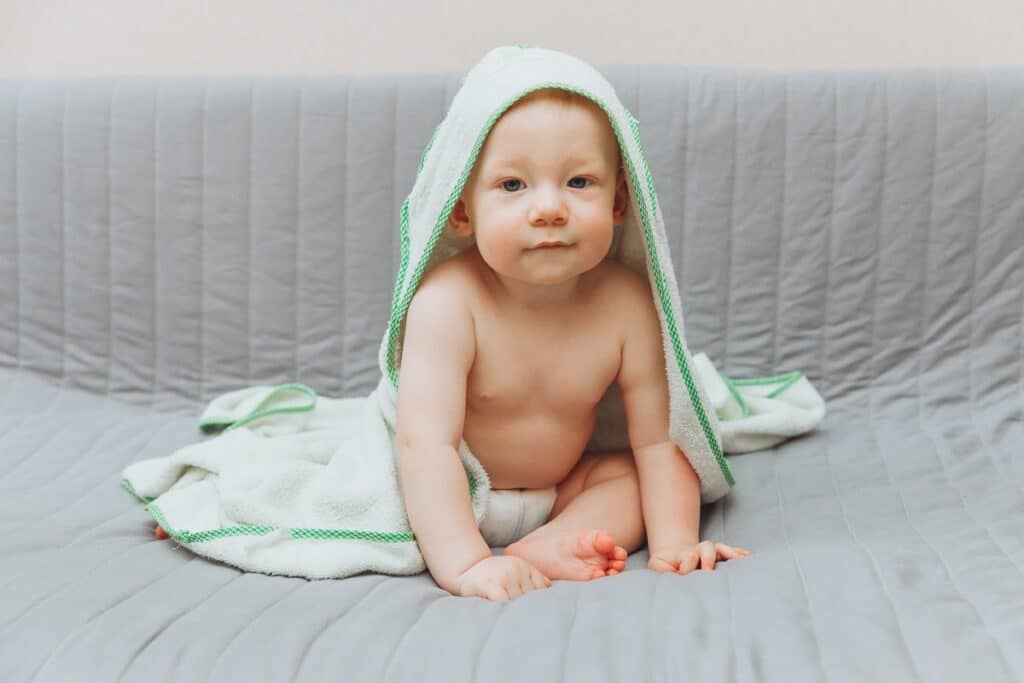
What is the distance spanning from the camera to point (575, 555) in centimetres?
125

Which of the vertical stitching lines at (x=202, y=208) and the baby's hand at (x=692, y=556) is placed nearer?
the baby's hand at (x=692, y=556)

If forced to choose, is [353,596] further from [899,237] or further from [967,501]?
[899,237]

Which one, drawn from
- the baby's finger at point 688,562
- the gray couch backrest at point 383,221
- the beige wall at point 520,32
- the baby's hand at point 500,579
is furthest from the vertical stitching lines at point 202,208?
the baby's finger at point 688,562

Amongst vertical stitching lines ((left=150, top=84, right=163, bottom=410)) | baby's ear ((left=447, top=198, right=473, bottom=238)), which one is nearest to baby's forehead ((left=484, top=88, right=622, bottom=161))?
baby's ear ((left=447, top=198, right=473, bottom=238))

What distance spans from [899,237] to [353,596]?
3.24 ft

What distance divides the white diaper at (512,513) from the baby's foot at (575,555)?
9 cm

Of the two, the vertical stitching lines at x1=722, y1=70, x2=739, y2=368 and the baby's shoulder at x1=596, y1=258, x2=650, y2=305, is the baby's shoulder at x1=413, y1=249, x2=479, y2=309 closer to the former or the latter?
the baby's shoulder at x1=596, y1=258, x2=650, y2=305

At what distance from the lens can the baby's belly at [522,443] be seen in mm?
1388

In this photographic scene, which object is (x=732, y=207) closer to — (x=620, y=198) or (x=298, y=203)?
(x=620, y=198)

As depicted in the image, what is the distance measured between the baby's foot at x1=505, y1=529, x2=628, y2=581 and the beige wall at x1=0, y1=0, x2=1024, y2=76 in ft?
3.17

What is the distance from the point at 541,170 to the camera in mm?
1258

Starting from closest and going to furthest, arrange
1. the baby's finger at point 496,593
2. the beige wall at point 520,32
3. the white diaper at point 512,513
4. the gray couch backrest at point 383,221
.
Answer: the baby's finger at point 496,593 → the white diaper at point 512,513 → the gray couch backrest at point 383,221 → the beige wall at point 520,32

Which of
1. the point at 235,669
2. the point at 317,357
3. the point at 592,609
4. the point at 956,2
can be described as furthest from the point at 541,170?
the point at 956,2

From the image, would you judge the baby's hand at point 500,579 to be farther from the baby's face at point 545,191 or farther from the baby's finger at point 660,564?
the baby's face at point 545,191
